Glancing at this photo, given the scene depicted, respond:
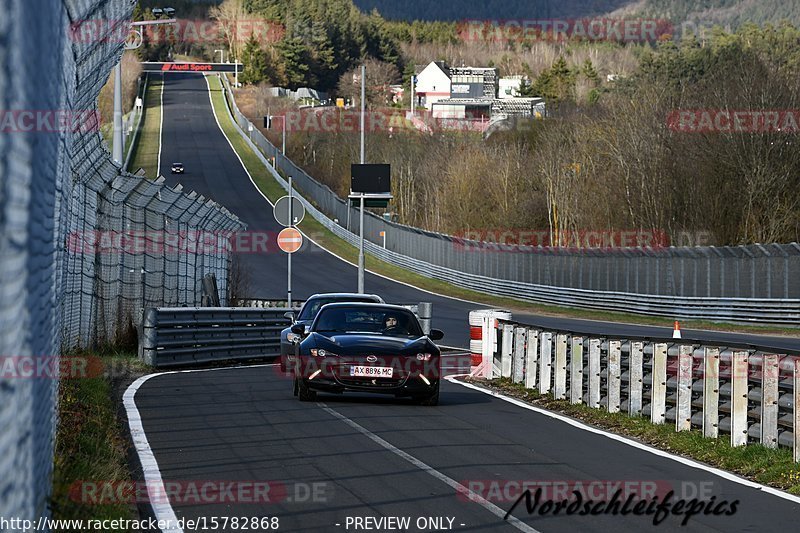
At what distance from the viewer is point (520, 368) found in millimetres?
19547

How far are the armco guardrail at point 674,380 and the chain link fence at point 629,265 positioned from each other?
22295mm

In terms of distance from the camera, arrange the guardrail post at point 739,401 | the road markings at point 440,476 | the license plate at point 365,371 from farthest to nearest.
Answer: the license plate at point 365,371 < the guardrail post at point 739,401 < the road markings at point 440,476

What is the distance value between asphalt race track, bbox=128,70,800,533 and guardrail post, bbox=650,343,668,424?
810 mm

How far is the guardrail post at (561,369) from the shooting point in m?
17.1

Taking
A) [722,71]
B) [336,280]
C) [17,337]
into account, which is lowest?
[336,280]

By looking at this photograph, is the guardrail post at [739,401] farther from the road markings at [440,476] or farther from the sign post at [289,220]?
the sign post at [289,220]

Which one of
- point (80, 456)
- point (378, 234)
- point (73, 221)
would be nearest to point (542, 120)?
point (378, 234)

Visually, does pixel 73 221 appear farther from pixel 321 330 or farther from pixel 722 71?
pixel 722 71

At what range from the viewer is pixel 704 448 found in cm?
1222

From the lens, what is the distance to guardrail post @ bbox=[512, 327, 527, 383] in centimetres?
1936

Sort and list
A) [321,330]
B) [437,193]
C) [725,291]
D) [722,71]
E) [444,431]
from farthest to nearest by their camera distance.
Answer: [437,193], [722,71], [725,291], [321,330], [444,431]

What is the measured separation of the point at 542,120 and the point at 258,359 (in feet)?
245

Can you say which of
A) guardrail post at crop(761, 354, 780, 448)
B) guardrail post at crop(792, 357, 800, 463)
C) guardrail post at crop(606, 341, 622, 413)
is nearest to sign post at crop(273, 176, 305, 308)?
guardrail post at crop(606, 341, 622, 413)

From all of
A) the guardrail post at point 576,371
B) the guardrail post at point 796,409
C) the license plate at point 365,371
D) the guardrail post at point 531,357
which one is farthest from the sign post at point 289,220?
the guardrail post at point 796,409
